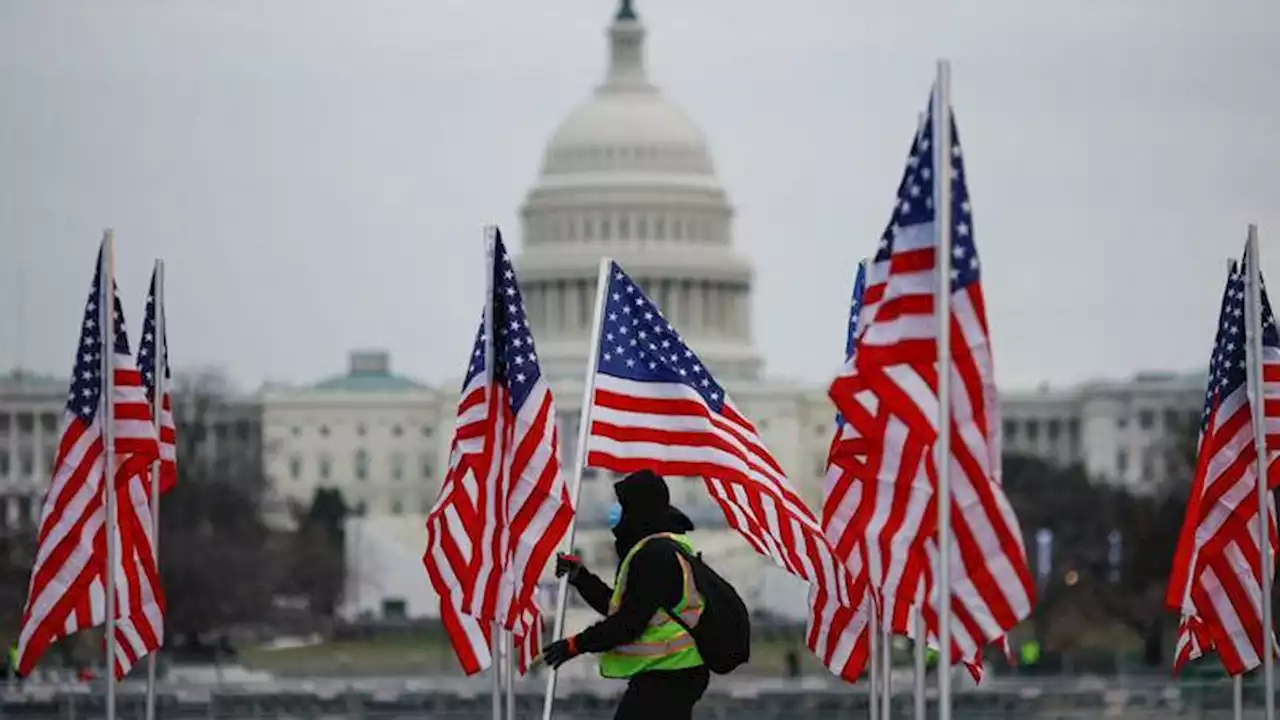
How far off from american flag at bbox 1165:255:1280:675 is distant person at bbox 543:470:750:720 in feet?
23.9

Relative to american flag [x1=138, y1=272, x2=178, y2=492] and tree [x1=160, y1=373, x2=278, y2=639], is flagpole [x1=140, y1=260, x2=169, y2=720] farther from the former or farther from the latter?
tree [x1=160, y1=373, x2=278, y2=639]

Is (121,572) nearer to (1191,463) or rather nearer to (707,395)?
(707,395)

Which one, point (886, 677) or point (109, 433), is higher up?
point (109, 433)

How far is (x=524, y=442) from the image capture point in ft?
82.9

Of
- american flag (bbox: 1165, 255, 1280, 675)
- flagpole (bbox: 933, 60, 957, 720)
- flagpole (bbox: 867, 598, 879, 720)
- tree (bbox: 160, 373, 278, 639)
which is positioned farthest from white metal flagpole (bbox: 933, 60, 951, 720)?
tree (bbox: 160, 373, 278, 639)

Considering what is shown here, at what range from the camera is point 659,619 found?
2052 centimetres

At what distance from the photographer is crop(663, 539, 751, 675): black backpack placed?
20.3 meters

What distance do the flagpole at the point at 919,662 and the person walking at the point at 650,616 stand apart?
90cm

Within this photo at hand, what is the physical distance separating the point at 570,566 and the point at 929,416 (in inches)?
68.7

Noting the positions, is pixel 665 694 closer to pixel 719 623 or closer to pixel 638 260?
pixel 719 623

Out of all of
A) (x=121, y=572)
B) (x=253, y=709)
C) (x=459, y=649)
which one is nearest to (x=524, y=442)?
(x=459, y=649)

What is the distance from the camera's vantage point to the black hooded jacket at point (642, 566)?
20.3 metres

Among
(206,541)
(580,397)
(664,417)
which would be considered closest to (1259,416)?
(664,417)

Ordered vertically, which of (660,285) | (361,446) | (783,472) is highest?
(660,285)
